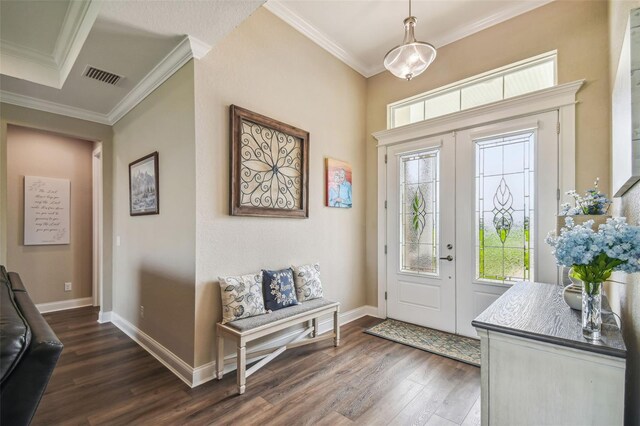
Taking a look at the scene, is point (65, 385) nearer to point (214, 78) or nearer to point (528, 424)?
point (214, 78)

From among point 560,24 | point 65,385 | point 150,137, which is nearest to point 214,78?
point 150,137

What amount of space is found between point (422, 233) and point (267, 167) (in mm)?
2085

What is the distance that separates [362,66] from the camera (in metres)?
4.15

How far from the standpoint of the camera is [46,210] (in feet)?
14.0

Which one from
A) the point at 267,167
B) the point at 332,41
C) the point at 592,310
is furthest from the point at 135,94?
the point at 592,310

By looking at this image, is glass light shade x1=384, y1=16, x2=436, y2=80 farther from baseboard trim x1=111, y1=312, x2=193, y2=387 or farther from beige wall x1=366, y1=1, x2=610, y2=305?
baseboard trim x1=111, y1=312, x2=193, y2=387

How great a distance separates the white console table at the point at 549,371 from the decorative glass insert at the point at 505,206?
1534 millimetres

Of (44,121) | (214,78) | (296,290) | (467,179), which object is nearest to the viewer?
(214,78)

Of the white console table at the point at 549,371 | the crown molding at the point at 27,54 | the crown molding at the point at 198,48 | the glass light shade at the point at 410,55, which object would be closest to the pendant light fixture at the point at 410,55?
the glass light shade at the point at 410,55

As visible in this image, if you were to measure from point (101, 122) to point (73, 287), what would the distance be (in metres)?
2.59

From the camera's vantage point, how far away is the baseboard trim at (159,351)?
243 cm

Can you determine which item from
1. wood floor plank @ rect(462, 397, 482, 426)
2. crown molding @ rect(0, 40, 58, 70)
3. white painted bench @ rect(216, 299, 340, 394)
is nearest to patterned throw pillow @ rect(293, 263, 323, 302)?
white painted bench @ rect(216, 299, 340, 394)

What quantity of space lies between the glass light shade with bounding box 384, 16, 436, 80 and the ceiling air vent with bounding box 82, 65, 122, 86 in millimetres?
2644

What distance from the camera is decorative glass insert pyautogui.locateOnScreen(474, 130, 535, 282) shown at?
2.95 m
